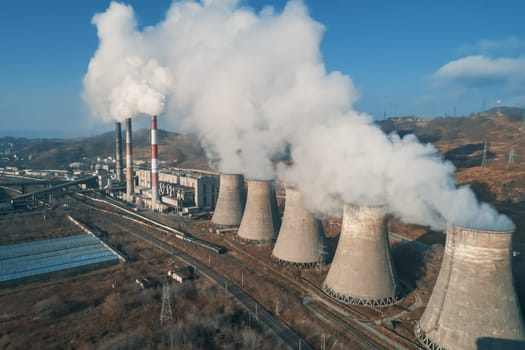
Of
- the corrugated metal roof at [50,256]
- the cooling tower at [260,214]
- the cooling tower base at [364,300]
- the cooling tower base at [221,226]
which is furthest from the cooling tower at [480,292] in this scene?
the corrugated metal roof at [50,256]

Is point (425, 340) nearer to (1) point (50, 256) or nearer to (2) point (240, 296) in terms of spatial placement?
(2) point (240, 296)

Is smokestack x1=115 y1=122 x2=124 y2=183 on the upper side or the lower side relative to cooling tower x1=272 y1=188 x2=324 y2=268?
upper

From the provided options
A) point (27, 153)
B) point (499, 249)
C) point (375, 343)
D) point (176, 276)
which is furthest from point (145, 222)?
point (27, 153)

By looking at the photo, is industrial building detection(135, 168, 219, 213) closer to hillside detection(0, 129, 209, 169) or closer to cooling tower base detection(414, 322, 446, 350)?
cooling tower base detection(414, 322, 446, 350)

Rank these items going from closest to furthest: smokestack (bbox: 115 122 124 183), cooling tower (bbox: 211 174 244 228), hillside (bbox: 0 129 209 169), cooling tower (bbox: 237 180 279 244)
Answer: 1. cooling tower (bbox: 237 180 279 244)
2. cooling tower (bbox: 211 174 244 228)
3. smokestack (bbox: 115 122 124 183)
4. hillside (bbox: 0 129 209 169)

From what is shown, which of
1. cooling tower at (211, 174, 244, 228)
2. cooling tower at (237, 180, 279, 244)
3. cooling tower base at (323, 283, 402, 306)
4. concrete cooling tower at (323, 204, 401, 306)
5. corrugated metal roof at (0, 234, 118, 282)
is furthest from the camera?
cooling tower at (211, 174, 244, 228)

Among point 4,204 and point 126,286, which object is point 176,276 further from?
point 4,204

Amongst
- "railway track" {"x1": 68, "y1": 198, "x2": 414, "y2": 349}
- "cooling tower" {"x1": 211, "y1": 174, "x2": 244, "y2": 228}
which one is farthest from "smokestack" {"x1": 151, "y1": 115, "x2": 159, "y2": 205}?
"railway track" {"x1": 68, "y1": 198, "x2": 414, "y2": 349}
